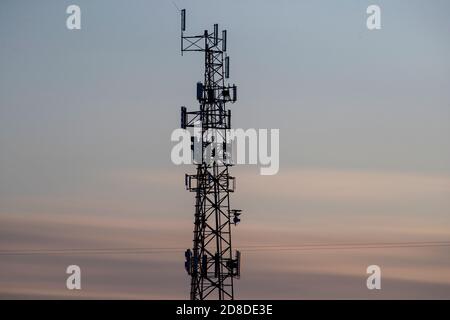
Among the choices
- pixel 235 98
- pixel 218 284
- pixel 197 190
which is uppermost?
pixel 235 98

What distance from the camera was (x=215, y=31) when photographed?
54.9 metres

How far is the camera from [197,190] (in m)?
54.3
